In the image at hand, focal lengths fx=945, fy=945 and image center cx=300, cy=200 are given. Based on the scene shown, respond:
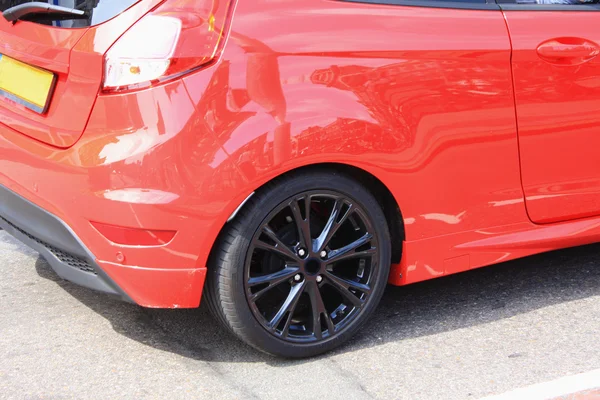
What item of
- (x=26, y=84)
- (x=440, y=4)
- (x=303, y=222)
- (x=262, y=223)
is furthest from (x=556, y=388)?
(x=26, y=84)

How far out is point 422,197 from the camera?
3.49 m

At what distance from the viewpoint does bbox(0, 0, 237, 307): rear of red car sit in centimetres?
302

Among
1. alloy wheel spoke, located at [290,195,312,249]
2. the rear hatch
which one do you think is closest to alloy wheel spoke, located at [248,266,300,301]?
alloy wheel spoke, located at [290,195,312,249]

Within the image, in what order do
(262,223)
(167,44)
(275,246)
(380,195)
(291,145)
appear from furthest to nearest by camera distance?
(380,195) → (275,246) → (262,223) → (291,145) → (167,44)

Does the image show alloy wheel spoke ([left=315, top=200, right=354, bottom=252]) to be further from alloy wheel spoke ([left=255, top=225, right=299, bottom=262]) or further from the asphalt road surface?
the asphalt road surface

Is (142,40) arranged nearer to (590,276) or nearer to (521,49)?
(521,49)

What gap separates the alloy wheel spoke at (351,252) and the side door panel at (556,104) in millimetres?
686

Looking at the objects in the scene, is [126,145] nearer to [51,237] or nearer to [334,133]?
[51,237]

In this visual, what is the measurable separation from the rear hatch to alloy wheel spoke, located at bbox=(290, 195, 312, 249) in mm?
777

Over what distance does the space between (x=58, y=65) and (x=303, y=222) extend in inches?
39.5

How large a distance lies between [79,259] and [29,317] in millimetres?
707

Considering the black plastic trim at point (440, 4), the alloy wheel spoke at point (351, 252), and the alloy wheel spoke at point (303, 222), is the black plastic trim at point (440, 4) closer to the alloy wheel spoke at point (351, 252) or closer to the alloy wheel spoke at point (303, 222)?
the alloy wheel spoke at point (303, 222)

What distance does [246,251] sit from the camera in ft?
10.7

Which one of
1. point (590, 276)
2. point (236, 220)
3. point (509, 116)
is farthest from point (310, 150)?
point (590, 276)
